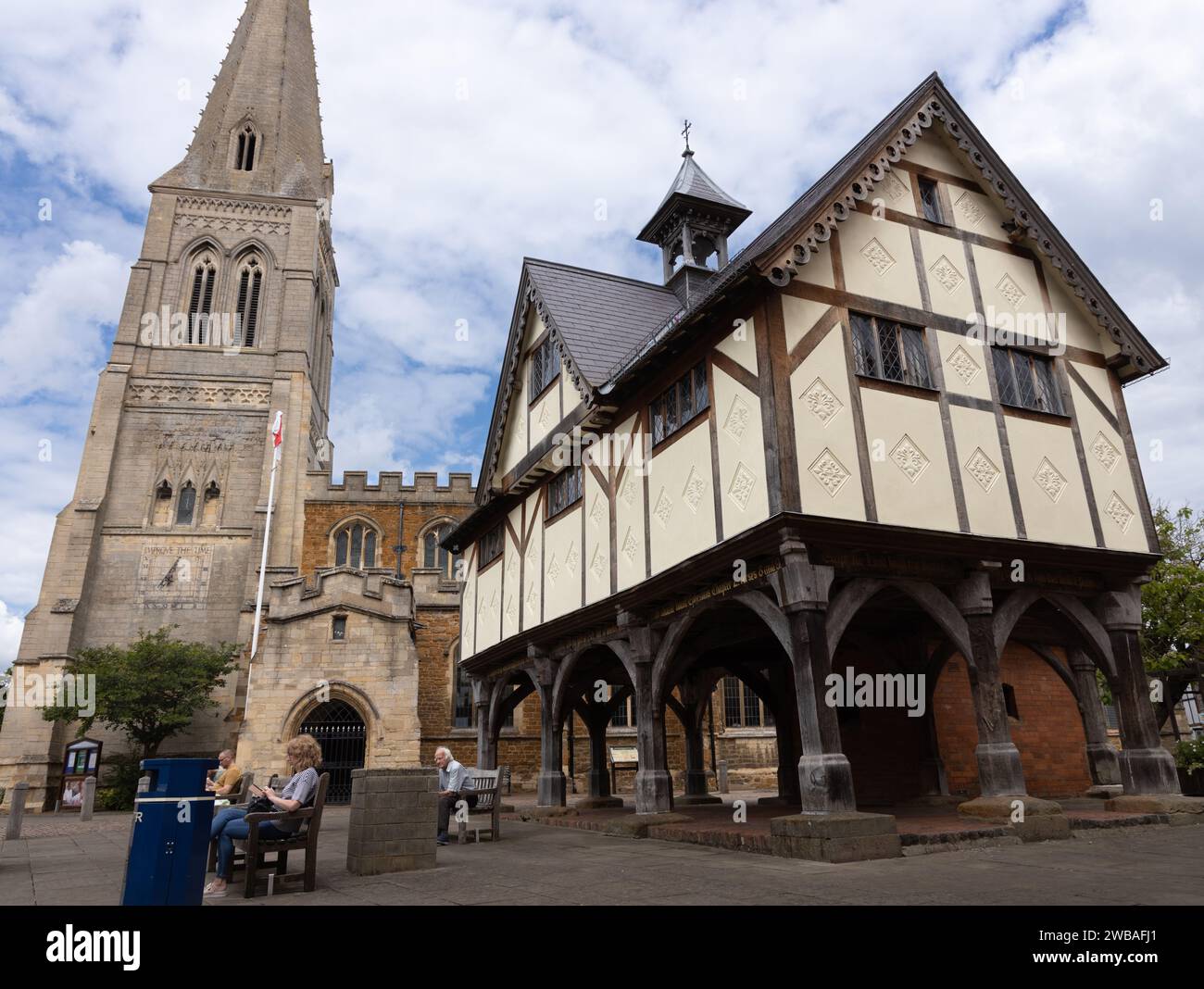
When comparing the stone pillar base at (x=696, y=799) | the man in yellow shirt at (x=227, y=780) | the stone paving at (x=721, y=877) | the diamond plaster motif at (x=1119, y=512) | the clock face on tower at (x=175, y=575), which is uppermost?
the clock face on tower at (x=175, y=575)

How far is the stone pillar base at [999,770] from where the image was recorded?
9.66 m

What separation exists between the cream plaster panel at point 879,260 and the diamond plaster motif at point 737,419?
91.1 inches

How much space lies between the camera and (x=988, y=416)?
1127cm

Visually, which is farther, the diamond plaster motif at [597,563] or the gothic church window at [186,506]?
→ the gothic church window at [186,506]

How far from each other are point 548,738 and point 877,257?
1051 centimetres

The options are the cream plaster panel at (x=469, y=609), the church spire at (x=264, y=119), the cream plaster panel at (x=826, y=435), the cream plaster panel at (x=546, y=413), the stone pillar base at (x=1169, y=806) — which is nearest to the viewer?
the cream plaster panel at (x=826, y=435)

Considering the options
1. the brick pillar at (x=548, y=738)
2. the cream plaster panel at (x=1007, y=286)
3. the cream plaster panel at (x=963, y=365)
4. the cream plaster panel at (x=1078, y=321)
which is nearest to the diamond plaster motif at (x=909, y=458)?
the cream plaster panel at (x=963, y=365)

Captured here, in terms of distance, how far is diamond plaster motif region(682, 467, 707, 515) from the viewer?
11.0 metres

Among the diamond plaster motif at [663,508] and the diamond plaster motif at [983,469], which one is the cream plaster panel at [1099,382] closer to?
the diamond plaster motif at [983,469]

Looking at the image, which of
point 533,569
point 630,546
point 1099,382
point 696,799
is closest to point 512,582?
point 533,569

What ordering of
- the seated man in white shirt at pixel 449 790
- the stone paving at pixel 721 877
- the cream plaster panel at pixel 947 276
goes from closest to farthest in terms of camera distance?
the stone paving at pixel 721 877 → the seated man in white shirt at pixel 449 790 → the cream plaster panel at pixel 947 276

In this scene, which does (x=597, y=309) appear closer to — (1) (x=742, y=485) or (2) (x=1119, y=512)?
(1) (x=742, y=485)
